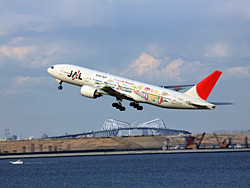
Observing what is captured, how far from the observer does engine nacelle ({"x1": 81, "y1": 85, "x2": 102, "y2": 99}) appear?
338ft

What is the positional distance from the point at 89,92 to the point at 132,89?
9484 millimetres

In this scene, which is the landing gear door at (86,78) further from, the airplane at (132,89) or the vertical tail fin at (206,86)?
the vertical tail fin at (206,86)

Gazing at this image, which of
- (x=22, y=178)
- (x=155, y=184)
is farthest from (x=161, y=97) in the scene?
(x=22, y=178)

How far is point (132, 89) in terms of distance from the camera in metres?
100

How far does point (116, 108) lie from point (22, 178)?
101 meters

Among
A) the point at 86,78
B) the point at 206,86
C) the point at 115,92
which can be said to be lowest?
the point at 206,86

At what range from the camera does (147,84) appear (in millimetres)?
99000

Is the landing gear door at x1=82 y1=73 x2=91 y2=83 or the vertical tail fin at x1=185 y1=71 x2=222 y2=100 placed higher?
the landing gear door at x1=82 y1=73 x2=91 y2=83

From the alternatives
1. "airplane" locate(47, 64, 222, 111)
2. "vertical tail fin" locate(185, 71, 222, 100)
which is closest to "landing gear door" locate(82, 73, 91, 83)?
"airplane" locate(47, 64, 222, 111)

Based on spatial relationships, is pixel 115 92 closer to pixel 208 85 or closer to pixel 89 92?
pixel 89 92

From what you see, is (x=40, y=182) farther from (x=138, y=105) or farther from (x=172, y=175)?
(x=138, y=105)

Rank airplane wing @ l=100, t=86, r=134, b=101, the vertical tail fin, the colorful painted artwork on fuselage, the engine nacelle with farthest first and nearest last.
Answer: the engine nacelle → airplane wing @ l=100, t=86, r=134, b=101 → the colorful painted artwork on fuselage → the vertical tail fin

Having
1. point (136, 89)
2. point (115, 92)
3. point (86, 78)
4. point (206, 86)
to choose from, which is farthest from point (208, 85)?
point (86, 78)

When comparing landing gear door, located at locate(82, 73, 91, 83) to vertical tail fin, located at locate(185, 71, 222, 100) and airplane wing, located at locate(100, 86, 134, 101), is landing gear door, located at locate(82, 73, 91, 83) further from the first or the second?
vertical tail fin, located at locate(185, 71, 222, 100)
